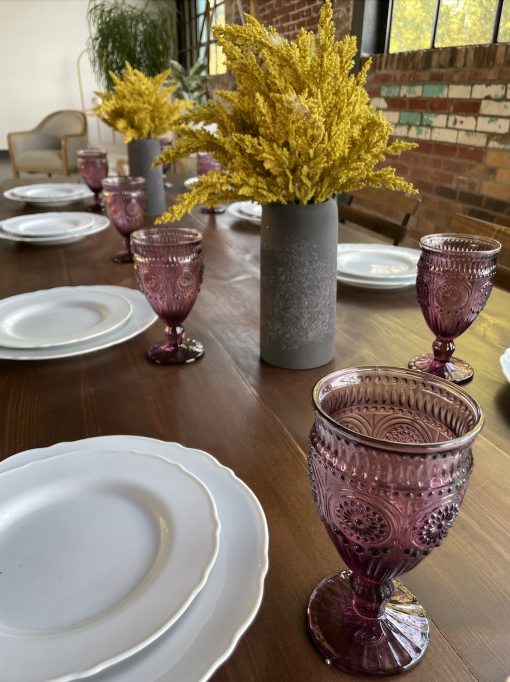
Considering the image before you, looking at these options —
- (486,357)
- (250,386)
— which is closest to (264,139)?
(250,386)

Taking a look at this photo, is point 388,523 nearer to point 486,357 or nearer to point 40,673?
point 40,673

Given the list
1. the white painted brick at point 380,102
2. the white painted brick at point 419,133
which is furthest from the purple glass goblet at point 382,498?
the white painted brick at point 380,102

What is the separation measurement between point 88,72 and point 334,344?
326 inches

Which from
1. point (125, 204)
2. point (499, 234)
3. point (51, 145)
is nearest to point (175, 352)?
point (125, 204)

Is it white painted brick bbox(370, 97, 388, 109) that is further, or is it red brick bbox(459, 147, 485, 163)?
white painted brick bbox(370, 97, 388, 109)

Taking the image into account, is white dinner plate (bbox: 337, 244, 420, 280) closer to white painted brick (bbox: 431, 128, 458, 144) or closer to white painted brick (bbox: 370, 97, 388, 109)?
white painted brick (bbox: 431, 128, 458, 144)

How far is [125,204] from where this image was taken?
123 cm

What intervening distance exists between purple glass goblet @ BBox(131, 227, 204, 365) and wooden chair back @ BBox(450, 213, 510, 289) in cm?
77

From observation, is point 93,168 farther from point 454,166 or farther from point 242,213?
point 454,166

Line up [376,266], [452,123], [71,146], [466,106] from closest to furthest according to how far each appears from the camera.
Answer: [376,266] → [466,106] → [452,123] → [71,146]

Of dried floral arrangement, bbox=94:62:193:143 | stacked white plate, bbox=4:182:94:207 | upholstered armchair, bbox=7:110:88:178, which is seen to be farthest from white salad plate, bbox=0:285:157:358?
→ upholstered armchair, bbox=7:110:88:178

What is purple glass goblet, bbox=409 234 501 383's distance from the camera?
68 centimetres

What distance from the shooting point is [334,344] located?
80 centimetres

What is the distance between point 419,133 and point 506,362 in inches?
99.7
